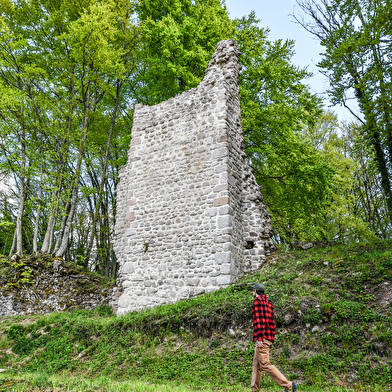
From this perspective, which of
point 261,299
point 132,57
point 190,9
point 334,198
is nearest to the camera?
point 261,299

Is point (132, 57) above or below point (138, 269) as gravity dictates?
above

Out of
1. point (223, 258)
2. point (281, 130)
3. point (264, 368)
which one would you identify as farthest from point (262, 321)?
point (281, 130)

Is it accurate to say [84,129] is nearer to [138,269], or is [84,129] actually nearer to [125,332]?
[138,269]

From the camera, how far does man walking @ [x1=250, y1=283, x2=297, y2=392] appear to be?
4102 mm

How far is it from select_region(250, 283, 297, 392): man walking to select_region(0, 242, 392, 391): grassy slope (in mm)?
596

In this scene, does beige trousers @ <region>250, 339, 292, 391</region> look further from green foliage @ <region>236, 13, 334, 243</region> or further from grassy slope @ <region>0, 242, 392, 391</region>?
green foliage @ <region>236, 13, 334, 243</region>

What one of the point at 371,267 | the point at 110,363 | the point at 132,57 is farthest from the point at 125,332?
the point at 132,57

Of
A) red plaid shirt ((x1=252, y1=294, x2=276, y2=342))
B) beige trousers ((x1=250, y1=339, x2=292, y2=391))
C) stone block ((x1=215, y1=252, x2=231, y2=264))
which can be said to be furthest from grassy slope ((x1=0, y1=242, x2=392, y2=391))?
red plaid shirt ((x1=252, y1=294, x2=276, y2=342))

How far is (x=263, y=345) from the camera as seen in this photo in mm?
4289

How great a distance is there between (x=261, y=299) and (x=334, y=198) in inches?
505

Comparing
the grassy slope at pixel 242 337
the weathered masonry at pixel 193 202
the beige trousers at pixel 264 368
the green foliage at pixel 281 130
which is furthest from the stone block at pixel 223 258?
the green foliage at pixel 281 130

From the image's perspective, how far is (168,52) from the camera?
12.8m

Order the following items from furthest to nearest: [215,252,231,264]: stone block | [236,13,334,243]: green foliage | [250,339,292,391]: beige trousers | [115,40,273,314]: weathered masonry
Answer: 1. [236,13,334,243]: green foliage
2. [115,40,273,314]: weathered masonry
3. [215,252,231,264]: stone block
4. [250,339,292,391]: beige trousers

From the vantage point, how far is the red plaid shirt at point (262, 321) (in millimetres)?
4316
